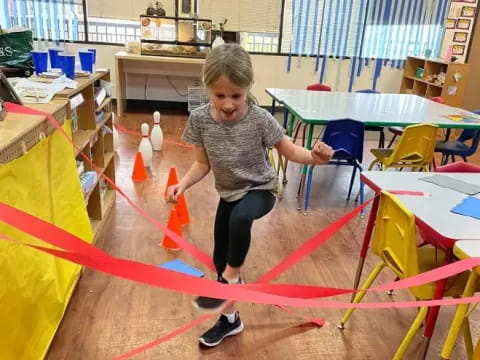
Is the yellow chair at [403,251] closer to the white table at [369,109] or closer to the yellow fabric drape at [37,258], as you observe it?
the yellow fabric drape at [37,258]

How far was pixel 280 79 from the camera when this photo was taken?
22.0ft

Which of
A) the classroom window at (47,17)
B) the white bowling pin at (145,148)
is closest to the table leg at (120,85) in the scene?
the classroom window at (47,17)

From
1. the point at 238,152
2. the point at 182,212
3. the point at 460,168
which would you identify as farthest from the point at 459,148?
the point at 238,152

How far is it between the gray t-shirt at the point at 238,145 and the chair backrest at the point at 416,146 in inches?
62.7

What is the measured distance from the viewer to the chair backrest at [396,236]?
1433mm

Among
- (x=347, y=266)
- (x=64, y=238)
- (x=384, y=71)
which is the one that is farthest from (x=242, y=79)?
(x=384, y=71)

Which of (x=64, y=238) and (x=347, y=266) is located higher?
(x=64, y=238)

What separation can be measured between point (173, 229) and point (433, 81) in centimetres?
490

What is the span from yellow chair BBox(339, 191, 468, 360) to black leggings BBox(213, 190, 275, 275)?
17.6 inches

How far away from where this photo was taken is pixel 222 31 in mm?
6023

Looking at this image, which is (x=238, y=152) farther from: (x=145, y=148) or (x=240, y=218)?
(x=145, y=148)

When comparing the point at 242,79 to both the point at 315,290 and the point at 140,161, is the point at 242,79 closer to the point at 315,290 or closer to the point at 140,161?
the point at 315,290

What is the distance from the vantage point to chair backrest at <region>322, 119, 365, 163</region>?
2873 mm

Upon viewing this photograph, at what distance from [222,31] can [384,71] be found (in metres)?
2.74
